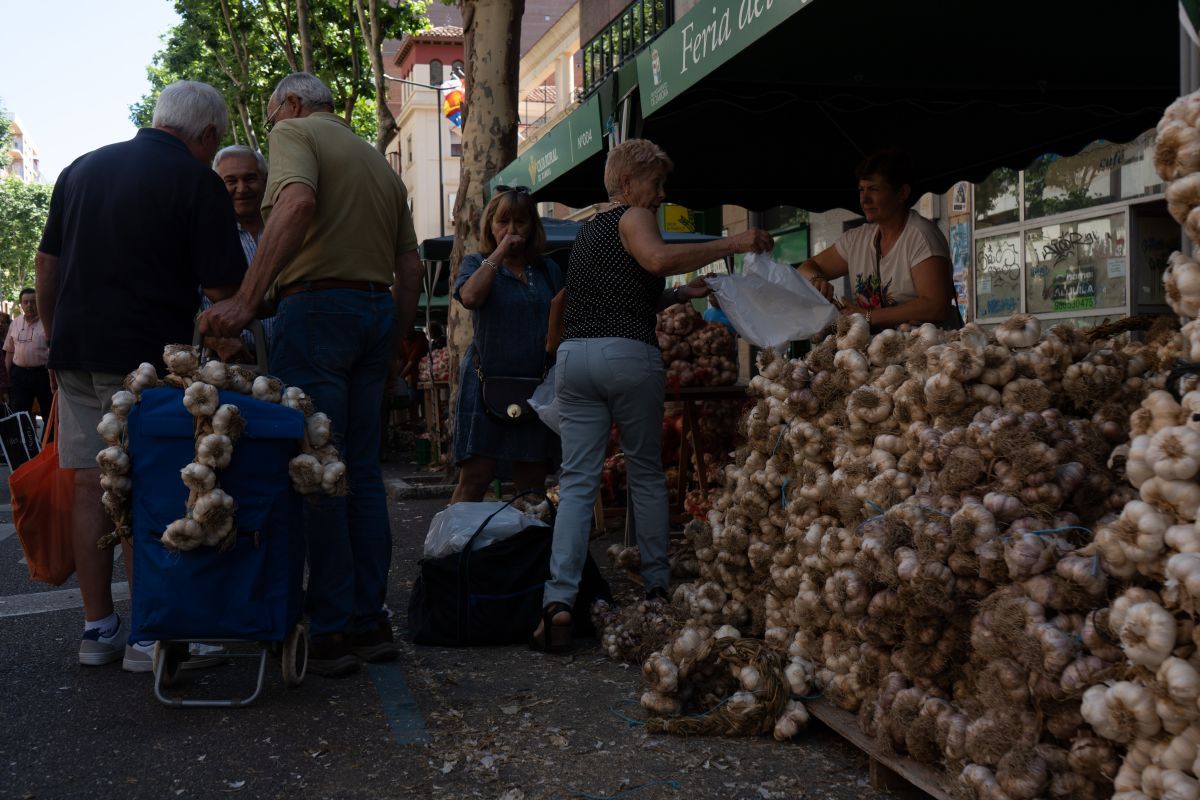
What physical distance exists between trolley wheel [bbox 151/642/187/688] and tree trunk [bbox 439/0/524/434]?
6752mm

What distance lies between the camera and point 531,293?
5.84m

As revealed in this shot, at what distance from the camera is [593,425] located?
4.73 meters

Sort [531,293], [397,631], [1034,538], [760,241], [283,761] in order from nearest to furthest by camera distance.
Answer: [1034,538] → [283,761] → [760,241] → [397,631] → [531,293]

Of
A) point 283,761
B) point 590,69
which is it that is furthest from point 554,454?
point 590,69

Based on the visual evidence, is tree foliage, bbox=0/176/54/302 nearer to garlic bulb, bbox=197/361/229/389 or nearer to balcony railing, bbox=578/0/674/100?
balcony railing, bbox=578/0/674/100

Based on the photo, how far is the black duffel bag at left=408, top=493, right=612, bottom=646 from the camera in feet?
15.7

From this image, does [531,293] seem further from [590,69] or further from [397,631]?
[590,69]

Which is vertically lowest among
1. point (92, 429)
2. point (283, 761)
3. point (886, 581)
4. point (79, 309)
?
point (283, 761)

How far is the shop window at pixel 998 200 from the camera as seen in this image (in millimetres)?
11828

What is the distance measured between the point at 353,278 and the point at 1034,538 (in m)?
2.73

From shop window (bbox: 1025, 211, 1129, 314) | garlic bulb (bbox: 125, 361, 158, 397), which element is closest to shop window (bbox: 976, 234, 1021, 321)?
shop window (bbox: 1025, 211, 1129, 314)

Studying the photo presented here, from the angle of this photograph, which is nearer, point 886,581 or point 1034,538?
point 1034,538

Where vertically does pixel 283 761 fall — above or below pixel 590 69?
below

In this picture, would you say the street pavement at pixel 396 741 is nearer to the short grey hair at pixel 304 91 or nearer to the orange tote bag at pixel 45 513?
the orange tote bag at pixel 45 513
